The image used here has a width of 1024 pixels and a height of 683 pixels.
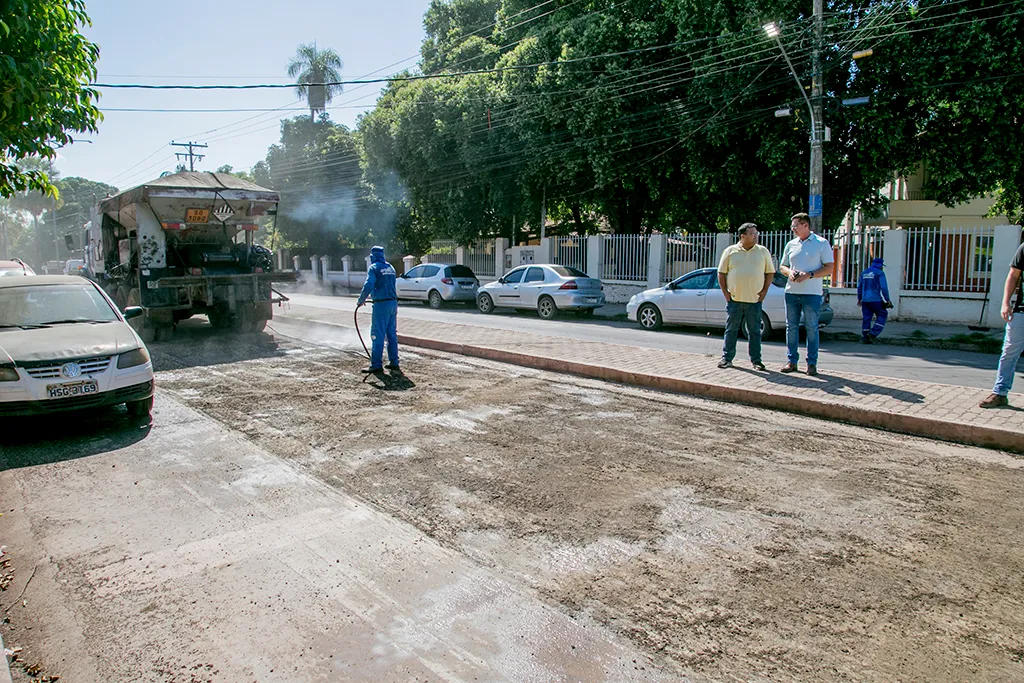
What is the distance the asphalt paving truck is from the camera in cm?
1304

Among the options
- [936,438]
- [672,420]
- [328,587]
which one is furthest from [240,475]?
[936,438]

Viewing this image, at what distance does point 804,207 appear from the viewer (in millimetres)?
20859

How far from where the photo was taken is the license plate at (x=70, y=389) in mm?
6105

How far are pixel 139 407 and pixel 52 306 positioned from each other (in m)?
1.62

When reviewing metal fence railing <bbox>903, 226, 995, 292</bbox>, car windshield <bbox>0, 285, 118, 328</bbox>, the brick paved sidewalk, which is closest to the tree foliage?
metal fence railing <bbox>903, 226, 995, 292</bbox>

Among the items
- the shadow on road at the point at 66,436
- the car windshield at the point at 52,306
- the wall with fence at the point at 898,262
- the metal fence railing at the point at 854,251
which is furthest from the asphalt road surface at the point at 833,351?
the shadow on road at the point at 66,436

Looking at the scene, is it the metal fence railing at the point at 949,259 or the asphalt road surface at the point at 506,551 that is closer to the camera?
the asphalt road surface at the point at 506,551

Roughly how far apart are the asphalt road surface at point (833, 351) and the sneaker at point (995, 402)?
2.08m

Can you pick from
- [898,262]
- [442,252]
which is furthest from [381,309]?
[442,252]

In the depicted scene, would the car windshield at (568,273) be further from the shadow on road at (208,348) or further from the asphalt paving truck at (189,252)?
the shadow on road at (208,348)

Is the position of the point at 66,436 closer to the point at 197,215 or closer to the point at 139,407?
the point at 139,407

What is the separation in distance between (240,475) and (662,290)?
12.4 meters

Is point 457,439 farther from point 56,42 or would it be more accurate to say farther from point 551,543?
point 56,42

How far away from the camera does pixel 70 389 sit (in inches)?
244
